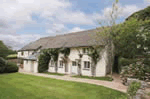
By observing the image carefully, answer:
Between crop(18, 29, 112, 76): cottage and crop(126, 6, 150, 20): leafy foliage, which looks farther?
crop(126, 6, 150, 20): leafy foliage

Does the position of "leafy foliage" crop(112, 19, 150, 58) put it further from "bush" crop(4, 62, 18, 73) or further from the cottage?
A: "bush" crop(4, 62, 18, 73)

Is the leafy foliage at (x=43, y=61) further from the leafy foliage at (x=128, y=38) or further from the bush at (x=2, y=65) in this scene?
the leafy foliage at (x=128, y=38)

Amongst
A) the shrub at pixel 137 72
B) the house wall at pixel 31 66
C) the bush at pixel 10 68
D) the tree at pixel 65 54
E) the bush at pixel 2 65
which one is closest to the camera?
the shrub at pixel 137 72

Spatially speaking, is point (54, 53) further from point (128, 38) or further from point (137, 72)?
point (137, 72)

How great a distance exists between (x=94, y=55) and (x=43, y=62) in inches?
449

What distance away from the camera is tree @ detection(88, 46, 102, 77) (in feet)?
56.9

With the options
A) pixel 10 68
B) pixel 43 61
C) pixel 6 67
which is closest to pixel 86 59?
pixel 43 61

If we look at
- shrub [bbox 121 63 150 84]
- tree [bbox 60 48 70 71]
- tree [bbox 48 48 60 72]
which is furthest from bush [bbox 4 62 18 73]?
shrub [bbox 121 63 150 84]

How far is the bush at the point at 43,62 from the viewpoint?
2312 cm

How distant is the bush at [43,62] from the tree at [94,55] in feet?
33.1

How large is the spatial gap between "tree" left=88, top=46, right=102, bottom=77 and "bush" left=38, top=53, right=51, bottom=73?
33.1ft

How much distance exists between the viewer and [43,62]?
23.4 m

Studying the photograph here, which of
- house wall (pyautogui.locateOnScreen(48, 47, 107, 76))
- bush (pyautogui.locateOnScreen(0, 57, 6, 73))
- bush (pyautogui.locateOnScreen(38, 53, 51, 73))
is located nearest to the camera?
house wall (pyautogui.locateOnScreen(48, 47, 107, 76))

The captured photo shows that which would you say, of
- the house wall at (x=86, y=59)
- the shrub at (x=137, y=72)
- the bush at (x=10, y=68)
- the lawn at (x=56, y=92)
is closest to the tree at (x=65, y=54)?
the house wall at (x=86, y=59)
